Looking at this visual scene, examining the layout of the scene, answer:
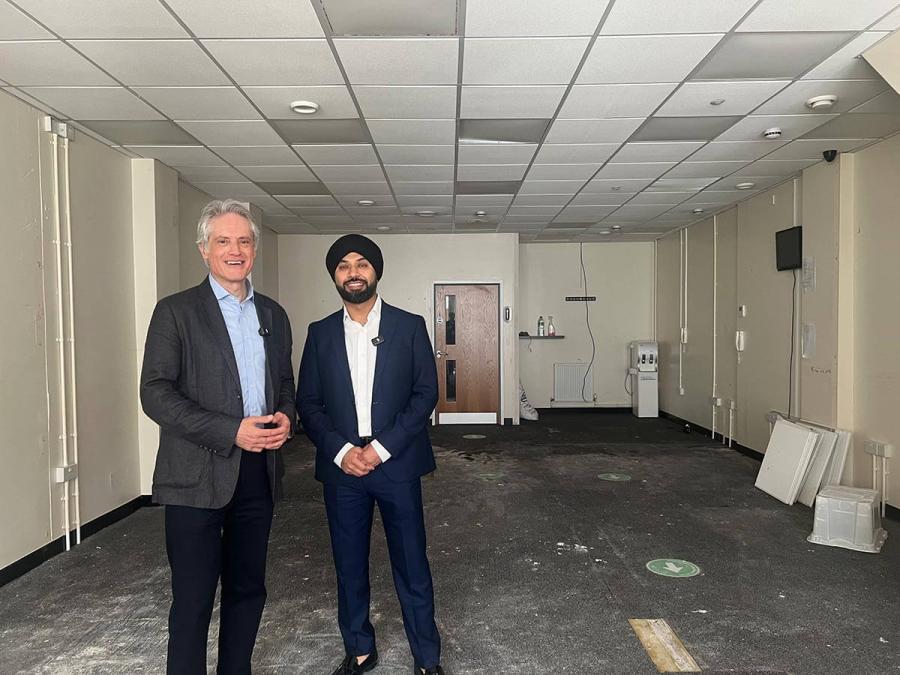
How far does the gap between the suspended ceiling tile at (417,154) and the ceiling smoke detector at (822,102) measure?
237 cm

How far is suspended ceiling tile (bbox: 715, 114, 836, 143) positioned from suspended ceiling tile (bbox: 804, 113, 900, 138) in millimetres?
89

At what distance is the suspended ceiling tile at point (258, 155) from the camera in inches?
186

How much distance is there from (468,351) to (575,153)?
14.9 feet

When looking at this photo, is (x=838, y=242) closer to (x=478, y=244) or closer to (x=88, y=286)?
(x=478, y=244)

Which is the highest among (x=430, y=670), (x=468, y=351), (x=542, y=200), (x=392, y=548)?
(x=542, y=200)

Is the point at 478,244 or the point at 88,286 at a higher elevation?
the point at 478,244

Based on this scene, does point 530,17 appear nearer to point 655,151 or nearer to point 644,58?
point 644,58

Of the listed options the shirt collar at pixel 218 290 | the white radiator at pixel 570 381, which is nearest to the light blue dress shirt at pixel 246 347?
the shirt collar at pixel 218 290

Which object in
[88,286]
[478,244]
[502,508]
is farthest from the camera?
[478,244]

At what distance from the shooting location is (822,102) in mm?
3787

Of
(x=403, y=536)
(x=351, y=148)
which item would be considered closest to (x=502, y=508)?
(x=403, y=536)

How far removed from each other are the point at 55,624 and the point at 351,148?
3494mm

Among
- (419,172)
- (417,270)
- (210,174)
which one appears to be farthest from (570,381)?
(210,174)

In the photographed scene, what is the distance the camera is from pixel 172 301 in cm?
182
